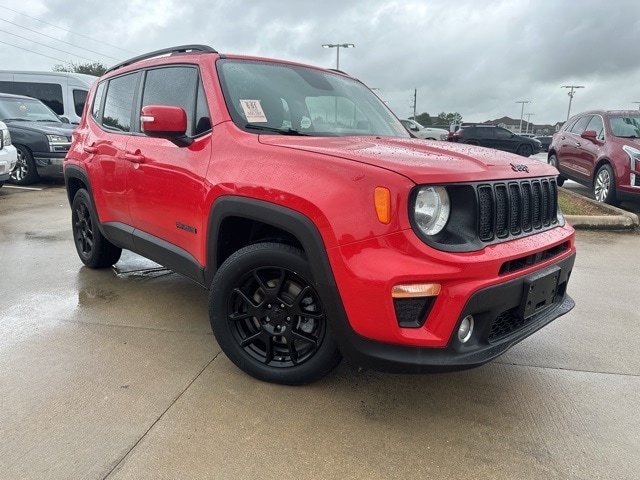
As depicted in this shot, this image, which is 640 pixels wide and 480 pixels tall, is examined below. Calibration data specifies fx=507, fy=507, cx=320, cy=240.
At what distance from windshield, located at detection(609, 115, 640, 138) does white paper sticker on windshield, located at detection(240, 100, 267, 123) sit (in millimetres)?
7558

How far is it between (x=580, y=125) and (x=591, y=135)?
47.7 inches

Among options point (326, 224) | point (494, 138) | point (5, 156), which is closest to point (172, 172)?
point (326, 224)

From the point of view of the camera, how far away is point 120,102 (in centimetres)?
405

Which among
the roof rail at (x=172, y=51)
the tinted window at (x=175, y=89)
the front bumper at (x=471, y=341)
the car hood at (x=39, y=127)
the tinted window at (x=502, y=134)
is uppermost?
the roof rail at (x=172, y=51)

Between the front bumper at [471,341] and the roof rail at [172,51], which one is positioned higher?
the roof rail at [172,51]

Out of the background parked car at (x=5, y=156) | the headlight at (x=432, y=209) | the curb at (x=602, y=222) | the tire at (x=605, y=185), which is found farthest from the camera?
the background parked car at (x=5, y=156)

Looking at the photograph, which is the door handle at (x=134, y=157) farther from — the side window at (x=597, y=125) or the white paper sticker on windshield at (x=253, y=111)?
the side window at (x=597, y=125)

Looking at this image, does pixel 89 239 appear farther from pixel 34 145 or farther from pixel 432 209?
pixel 34 145

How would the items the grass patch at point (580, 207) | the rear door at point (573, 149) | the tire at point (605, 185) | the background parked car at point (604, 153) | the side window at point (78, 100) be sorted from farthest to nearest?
the side window at point (78, 100), the rear door at point (573, 149), the tire at point (605, 185), the grass patch at point (580, 207), the background parked car at point (604, 153)

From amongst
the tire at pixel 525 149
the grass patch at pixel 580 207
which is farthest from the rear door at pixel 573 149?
the tire at pixel 525 149

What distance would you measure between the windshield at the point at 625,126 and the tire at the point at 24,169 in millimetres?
10647

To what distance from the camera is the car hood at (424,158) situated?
7.20 ft

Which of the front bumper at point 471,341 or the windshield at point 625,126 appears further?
the windshield at point 625,126

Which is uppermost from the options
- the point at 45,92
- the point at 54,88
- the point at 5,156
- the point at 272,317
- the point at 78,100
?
the point at 54,88
